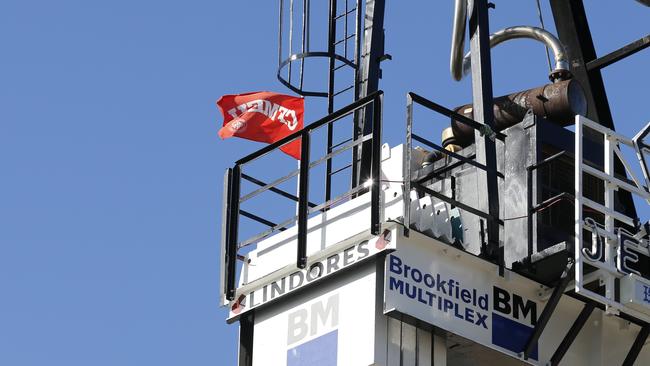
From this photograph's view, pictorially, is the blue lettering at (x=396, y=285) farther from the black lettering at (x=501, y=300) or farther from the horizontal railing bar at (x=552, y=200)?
the horizontal railing bar at (x=552, y=200)

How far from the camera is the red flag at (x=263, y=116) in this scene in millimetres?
25125

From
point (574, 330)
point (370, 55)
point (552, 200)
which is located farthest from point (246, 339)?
point (370, 55)

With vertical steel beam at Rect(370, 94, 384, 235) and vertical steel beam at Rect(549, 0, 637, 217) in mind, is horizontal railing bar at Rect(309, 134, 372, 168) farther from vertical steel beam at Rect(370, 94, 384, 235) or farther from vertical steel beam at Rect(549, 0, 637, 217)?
vertical steel beam at Rect(549, 0, 637, 217)

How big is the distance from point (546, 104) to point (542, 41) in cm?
171

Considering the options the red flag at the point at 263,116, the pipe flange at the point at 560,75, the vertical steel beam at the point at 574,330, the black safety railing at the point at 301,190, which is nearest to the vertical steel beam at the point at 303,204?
the black safety railing at the point at 301,190

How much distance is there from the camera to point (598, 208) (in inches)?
767

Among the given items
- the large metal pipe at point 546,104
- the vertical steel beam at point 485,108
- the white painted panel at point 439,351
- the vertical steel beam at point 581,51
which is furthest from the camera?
the vertical steel beam at point 581,51

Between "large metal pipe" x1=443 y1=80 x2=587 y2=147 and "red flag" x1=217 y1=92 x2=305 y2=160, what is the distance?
351 centimetres

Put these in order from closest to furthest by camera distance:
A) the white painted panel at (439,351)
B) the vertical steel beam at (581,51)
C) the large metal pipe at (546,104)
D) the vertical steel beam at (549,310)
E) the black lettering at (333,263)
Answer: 1. the white painted panel at (439,351)
2. the black lettering at (333,263)
3. the vertical steel beam at (549,310)
4. the large metal pipe at (546,104)
5. the vertical steel beam at (581,51)

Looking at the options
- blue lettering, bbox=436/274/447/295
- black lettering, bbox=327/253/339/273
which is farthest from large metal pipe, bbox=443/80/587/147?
black lettering, bbox=327/253/339/273

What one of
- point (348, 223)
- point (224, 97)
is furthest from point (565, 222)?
point (224, 97)

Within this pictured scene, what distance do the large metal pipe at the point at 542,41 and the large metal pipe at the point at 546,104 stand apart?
0.59m

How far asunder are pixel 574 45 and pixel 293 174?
637cm

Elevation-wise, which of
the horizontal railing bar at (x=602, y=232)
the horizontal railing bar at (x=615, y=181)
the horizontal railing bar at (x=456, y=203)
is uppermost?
the horizontal railing bar at (x=615, y=181)
